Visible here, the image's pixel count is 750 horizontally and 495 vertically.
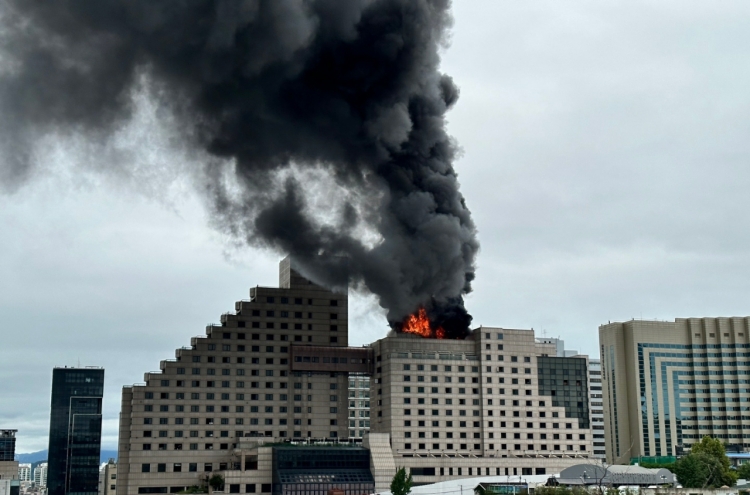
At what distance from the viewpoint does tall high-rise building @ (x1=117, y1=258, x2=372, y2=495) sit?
15112 cm

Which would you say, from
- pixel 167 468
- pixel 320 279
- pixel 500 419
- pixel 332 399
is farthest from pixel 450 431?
pixel 167 468

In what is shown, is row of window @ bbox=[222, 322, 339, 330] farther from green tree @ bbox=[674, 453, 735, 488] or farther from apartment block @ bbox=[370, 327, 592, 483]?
green tree @ bbox=[674, 453, 735, 488]

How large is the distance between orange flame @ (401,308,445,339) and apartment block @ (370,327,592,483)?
3.46 m

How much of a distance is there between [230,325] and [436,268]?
3692 cm

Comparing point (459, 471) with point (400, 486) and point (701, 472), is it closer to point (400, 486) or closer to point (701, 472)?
point (400, 486)

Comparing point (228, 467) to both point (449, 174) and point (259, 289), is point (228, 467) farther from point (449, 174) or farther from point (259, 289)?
point (449, 174)

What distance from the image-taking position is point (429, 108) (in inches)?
6265

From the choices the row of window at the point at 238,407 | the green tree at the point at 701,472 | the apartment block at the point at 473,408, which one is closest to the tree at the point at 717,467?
the green tree at the point at 701,472

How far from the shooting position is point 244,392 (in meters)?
159

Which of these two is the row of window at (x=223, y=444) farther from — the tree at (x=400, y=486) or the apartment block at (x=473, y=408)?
the tree at (x=400, y=486)

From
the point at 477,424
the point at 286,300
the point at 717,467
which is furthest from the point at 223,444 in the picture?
the point at 717,467

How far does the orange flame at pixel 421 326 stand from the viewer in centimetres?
15762

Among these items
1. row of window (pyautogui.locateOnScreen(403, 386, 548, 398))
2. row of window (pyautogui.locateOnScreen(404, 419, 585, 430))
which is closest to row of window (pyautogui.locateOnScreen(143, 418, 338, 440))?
row of window (pyautogui.locateOnScreen(404, 419, 585, 430))

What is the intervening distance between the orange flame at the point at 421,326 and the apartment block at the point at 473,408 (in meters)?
3.46
